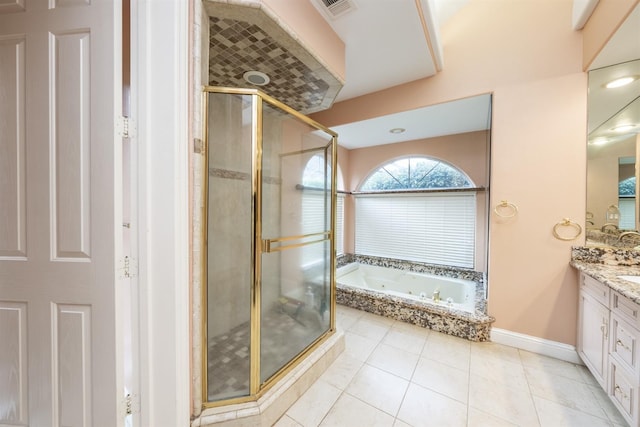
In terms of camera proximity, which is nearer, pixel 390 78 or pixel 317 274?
pixel 317 274

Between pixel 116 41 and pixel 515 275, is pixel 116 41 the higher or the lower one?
the higher one

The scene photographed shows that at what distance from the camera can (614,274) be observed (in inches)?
57.0

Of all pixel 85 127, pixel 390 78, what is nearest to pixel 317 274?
pixel 85 127

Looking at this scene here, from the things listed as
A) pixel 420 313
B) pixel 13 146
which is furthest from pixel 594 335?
pixel 13 146

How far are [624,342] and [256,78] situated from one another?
9.43ft

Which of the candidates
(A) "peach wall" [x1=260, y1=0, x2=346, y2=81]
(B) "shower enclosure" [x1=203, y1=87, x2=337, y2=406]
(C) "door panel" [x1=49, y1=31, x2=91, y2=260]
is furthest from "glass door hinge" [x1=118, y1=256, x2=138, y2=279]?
(A) "peach wall" [x1=260, y1=0, x2=346, y2=81]

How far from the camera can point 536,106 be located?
6.09 ft

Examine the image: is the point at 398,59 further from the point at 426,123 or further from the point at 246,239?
the point at 246,239

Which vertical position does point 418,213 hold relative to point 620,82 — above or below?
below

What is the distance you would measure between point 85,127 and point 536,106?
2982mm

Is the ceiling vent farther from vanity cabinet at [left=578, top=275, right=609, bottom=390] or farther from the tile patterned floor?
the tile patterned floor

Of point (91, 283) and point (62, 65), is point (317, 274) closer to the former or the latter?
point (91, 283)

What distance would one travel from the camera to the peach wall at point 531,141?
1.77 metres

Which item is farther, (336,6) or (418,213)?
(418,213)
